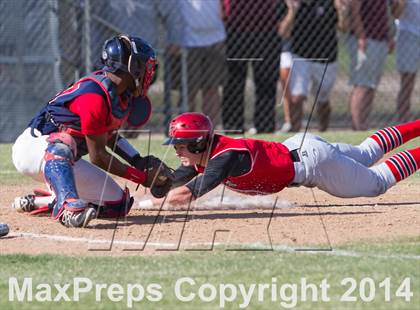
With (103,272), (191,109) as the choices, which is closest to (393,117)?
(191,109)

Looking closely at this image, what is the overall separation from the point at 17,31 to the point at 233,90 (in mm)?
3011

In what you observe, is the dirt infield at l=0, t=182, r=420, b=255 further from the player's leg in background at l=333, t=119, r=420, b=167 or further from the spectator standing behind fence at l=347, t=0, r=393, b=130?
the spectator standing behind fence at l=347, t=0, r=393, b=130

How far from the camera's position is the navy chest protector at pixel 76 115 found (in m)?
6.96

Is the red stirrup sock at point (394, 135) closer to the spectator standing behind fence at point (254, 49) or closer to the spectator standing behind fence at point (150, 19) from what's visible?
the spectator standing behind fence at point (254, 49)

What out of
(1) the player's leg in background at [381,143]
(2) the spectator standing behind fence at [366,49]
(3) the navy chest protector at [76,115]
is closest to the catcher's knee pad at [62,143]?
(3) the navy chest protector at [76,115]

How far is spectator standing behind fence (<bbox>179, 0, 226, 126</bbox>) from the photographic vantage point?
13.6 meters

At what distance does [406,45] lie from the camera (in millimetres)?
14422

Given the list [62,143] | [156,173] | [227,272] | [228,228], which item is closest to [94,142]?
[62,143]

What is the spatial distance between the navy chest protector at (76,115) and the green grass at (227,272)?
55.9 inches

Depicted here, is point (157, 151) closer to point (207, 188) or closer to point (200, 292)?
point (207, 188)

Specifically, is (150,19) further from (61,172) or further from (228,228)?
(228,228)

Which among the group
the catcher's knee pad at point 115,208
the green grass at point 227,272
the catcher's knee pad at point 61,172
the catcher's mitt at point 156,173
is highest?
the green grass at point 227,272

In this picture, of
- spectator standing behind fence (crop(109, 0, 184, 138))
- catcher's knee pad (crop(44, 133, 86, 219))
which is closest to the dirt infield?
catcher's knee pad (crop(44, 133, 86, 219))

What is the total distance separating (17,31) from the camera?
13961 millimetres
